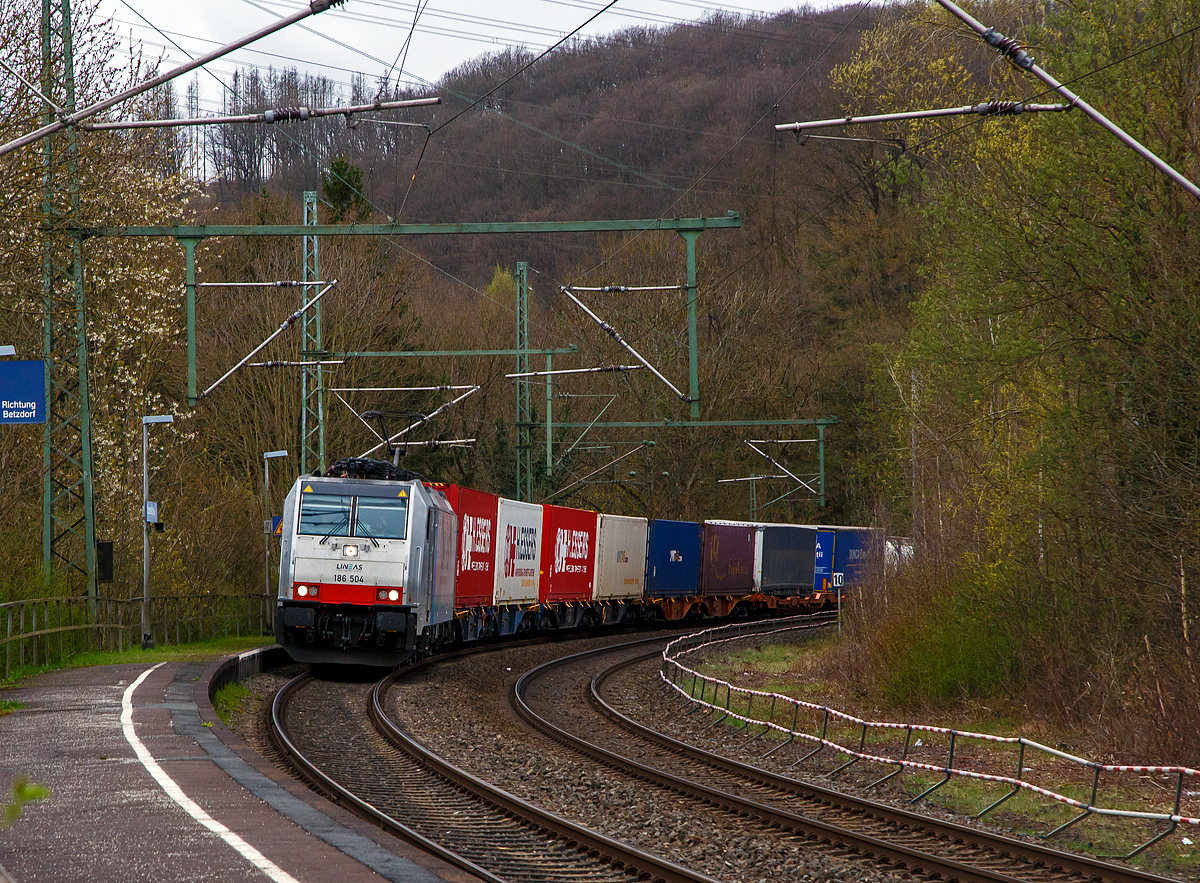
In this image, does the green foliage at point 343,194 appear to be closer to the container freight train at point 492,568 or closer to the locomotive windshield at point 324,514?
the container freight train at point 492,568

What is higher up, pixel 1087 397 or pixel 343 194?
pixel 343 194

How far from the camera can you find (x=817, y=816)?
1062 centimetres

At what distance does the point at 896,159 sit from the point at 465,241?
1262 inches

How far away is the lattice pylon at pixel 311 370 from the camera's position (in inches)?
1039

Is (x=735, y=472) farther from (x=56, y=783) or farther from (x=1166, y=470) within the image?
(x=56, y=783)

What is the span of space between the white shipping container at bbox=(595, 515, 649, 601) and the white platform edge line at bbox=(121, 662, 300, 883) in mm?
22007

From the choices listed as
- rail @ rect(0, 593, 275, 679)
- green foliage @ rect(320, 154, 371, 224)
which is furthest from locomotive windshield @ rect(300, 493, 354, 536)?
green foliage @ rect(320, 154, 371, 224)

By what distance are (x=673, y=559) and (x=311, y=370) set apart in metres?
11.9

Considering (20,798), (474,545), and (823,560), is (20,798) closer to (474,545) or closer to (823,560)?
(474,545)

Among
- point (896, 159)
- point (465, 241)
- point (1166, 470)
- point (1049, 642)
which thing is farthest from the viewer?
point (465, 241)

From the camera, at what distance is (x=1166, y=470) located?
510 inches

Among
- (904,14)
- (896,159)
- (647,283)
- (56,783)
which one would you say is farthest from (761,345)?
(56,783)

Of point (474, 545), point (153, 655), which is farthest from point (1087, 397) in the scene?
point (153, 655)

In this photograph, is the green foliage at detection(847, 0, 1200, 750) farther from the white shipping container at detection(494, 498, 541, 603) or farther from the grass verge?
the grass verge
